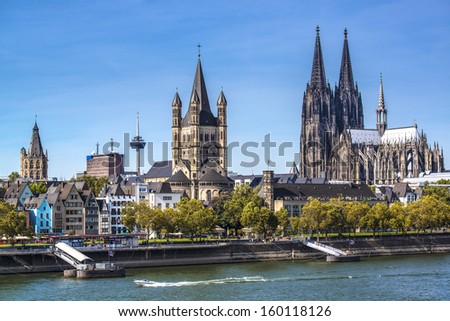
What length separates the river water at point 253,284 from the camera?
63625mm

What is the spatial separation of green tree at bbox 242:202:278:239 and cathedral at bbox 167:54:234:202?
35.4 meters

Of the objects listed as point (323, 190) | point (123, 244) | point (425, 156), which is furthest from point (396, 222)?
point (425, 156)

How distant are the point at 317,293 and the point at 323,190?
7629cm

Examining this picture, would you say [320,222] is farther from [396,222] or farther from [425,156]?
[425,156]

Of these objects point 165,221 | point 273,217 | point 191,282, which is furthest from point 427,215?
point 191,282

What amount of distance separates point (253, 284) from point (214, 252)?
21460 mm

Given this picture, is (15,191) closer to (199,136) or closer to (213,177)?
(213,177)

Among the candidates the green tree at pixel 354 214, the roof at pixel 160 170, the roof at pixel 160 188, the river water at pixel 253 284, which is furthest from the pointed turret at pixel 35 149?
the river water at pixel 253 284

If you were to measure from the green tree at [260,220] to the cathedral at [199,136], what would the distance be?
3545cm

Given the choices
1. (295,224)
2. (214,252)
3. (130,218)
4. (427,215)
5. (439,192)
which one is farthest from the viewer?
(439,192)

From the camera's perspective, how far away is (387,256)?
336 ft

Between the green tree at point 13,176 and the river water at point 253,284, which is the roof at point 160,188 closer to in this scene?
the river water at point 253,284

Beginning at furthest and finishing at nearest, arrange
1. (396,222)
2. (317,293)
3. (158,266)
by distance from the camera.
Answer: (396,222)
(158,266)
(317,293)

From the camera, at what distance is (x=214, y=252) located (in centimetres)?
9175
